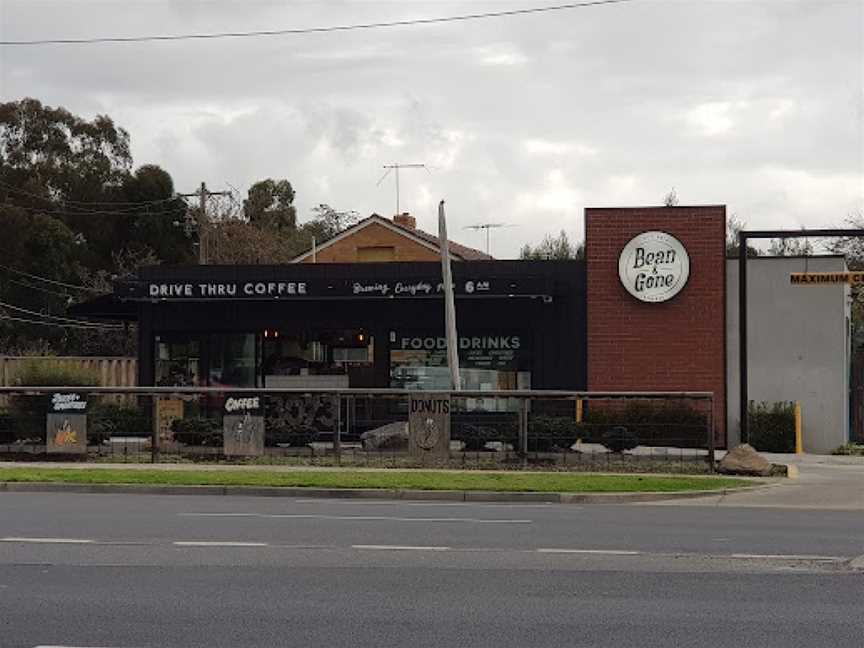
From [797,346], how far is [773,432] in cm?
232

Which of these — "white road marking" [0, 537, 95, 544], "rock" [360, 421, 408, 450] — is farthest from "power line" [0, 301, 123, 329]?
"white road marking" [0, 537, 95, 544]

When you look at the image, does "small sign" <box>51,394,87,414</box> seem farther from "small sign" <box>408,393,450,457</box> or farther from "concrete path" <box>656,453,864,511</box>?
"concrete path" <box>656,453,864,511</box>

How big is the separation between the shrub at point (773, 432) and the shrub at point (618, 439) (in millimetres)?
6440

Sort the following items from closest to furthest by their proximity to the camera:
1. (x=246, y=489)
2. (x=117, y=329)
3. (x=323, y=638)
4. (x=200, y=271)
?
(x=323, y=638), (x=246, y=489), (x=200, y=271), (x=117, y=329)

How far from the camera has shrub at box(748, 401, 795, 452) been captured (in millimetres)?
26922

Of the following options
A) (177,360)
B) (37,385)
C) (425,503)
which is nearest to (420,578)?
(425,503)

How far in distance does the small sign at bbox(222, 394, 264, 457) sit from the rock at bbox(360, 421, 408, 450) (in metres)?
2.00

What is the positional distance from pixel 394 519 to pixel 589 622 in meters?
6.43

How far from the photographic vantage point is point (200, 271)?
29.4 metres

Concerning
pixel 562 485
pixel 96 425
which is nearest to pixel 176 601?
pixel 562 485

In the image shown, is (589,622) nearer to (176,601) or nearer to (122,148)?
(176,601)

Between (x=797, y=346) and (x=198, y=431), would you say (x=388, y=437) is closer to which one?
(x=198, y=431)

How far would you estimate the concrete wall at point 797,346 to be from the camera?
27500mm

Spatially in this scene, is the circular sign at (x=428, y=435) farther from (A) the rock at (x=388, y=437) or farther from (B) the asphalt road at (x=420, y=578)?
(B) the asphalt road at (x=420, y=578)
